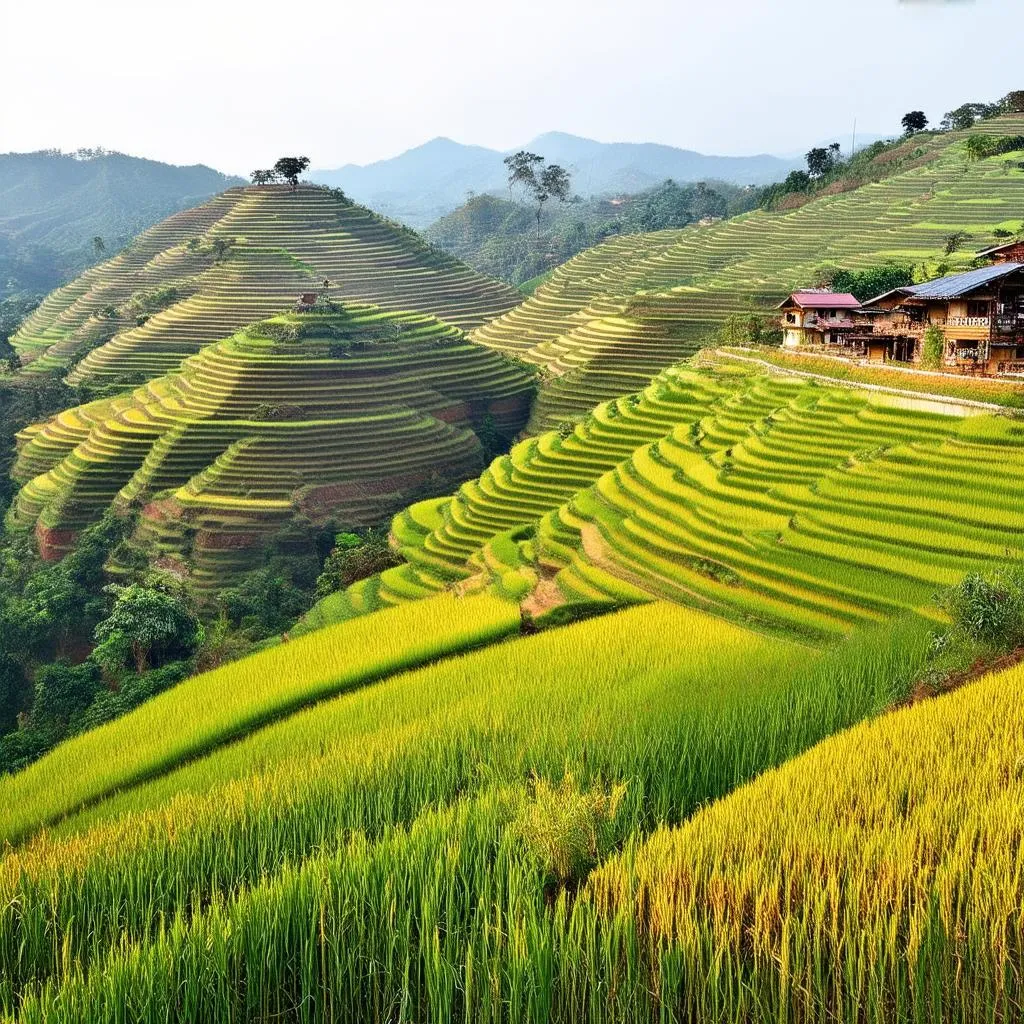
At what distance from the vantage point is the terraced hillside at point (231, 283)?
4316cm

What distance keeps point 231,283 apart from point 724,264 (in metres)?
22.9

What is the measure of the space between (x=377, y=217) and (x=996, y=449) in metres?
46.5

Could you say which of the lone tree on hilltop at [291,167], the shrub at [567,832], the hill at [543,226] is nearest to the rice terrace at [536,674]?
the shrub at [567,832]

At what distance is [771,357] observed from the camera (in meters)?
24.0

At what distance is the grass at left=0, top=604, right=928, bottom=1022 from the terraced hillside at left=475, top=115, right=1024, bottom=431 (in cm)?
2565

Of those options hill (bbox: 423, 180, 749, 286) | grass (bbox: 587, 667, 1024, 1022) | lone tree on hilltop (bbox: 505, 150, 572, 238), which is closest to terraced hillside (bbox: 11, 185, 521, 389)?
hill (bbox: 423, 180, 749, 286)

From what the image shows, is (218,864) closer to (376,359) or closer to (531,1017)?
(531,1017)

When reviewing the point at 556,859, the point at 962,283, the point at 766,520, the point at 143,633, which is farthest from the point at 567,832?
the point at 962,283

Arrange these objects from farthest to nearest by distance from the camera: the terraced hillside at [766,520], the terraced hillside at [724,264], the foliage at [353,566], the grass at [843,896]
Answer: the terraced hillside at [724,264] → the foliage at [353,566] → the terraced hillside at [766,520] → the grass at [843,896]

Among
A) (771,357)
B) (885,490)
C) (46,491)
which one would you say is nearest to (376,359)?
(46,491)

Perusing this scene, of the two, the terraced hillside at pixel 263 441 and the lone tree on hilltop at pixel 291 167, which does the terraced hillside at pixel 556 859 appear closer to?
the terraced hillside at pixel 263 441

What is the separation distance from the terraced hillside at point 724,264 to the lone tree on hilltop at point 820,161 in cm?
499

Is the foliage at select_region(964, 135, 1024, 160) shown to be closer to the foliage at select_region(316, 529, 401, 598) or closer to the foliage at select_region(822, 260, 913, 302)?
the foliage at select_region(822, 260, 913, 302)

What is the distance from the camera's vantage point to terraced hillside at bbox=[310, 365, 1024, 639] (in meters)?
12.7
